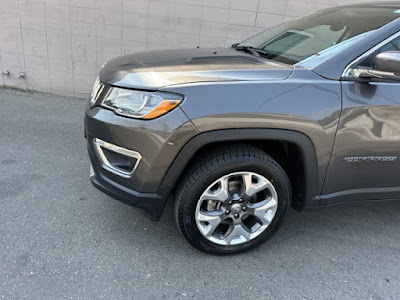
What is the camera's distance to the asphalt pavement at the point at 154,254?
2154mm

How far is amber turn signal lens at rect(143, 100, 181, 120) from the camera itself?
80.1 inches

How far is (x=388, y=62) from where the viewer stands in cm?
209

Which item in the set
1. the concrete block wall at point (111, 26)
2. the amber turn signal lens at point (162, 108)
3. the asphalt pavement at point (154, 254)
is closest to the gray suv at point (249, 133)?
the amber turn signal lens at point (162, 108)

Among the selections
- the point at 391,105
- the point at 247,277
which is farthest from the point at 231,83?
the point at 247,277

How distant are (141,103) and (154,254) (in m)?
1.07

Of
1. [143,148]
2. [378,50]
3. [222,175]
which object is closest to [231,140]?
[222,175]

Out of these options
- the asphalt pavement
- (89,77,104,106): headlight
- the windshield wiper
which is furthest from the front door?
(89,77,104,106): headlight

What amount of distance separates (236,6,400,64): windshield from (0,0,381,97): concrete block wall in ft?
7.45

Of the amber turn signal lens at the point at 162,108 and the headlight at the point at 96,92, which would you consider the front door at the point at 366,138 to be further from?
the headlight at the point at 96,92

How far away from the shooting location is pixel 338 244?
8.77ft

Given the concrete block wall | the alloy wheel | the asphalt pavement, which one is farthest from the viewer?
the concrete block wall

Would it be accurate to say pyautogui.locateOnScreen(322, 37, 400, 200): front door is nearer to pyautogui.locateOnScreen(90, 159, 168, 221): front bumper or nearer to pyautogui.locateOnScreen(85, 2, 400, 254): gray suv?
pyautogui.locateOnScreen(85, 2, 400, 254): gray suv

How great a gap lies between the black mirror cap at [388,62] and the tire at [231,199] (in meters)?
0.88

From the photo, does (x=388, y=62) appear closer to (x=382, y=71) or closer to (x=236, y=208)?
(x=382, y=71)
